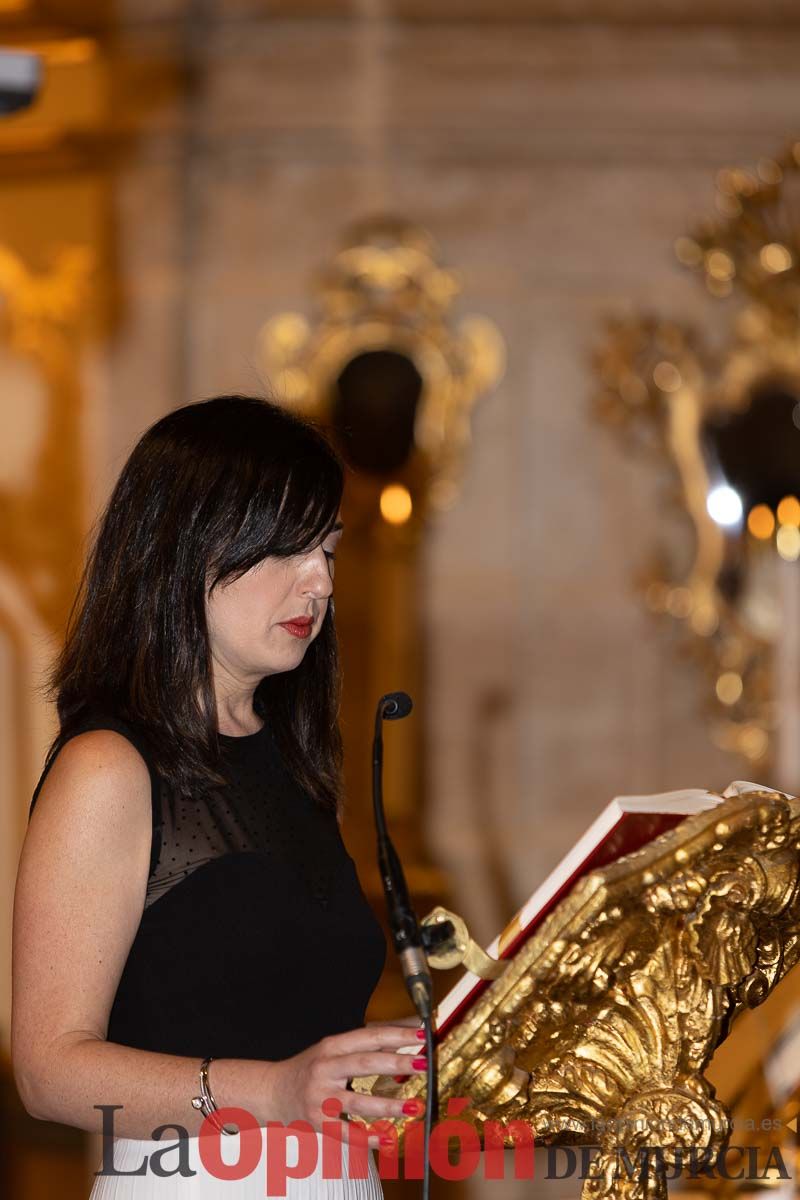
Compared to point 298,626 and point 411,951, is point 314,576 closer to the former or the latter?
point 298,626

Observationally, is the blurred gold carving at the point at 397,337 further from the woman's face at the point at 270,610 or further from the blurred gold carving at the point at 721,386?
the woman's face at the point at 270,610

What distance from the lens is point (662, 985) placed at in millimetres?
1871

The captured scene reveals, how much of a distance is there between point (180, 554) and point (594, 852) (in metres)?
0.68

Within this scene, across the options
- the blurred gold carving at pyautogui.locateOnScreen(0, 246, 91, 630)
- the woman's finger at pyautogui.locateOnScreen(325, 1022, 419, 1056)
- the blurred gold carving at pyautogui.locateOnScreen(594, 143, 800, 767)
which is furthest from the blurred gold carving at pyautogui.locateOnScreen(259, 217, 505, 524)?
the woman's finger at pyautogui.locateOnScreen(325, 1022, 419, 1056)

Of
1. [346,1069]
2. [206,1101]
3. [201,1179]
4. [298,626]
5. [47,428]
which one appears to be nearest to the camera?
[346,1069]

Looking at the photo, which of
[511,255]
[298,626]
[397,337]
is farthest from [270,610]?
[511,255]

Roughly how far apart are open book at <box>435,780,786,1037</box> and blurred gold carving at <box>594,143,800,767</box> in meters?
3.76

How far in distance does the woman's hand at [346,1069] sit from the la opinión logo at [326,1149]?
0.04 m

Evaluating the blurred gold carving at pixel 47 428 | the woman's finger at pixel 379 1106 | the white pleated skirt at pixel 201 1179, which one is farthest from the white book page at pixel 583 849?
the blurred gold carving at pixel 47 428

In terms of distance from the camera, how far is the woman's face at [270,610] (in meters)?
2.09

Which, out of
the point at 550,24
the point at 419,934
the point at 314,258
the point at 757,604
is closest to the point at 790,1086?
the point at 419,934

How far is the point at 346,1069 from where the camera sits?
1638 mm

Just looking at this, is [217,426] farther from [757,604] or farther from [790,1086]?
[757,604]

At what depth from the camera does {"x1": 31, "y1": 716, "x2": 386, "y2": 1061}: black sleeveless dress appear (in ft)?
6.45
